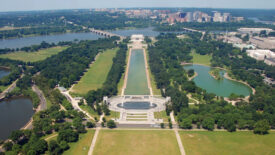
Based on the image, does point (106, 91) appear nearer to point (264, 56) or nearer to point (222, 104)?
point (222, 104)

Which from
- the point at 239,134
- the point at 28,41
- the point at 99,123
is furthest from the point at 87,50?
the point at 239,134

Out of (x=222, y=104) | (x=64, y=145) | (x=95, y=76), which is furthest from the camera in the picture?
(x=95, y=76)

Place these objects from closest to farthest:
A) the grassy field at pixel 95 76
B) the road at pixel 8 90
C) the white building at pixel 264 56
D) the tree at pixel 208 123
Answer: the tree at pixel 208 123 → the road at pixel 8 90 → the grassy field at pixel 95 76 → the white building at pixel 264 56

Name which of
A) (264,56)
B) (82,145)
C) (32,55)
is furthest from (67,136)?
(264,56)

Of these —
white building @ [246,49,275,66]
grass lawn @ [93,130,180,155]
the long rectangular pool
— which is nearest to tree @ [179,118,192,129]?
grass lawn @ [93,130,180,155]

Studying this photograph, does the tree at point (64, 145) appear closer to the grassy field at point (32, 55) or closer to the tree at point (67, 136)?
the tree at point (67, 136)

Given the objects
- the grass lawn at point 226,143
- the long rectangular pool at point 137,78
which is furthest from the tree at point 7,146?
the long rectangular pool at point 137,78
